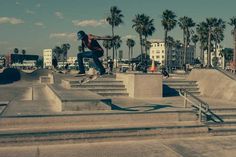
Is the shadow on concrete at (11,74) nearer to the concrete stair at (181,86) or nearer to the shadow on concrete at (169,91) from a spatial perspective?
the concrete stair at (181,86)

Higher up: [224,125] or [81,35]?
[81,35]

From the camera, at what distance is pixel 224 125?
10.7 metres

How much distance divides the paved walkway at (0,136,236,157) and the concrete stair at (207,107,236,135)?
778mm

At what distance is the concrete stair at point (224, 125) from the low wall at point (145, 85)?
6325 millimetres

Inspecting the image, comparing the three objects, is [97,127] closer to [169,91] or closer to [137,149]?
[137,149]

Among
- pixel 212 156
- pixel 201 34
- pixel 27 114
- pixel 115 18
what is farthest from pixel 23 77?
pixel 201 34

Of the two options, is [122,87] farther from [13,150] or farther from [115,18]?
[115,18]

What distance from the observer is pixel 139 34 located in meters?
85.1

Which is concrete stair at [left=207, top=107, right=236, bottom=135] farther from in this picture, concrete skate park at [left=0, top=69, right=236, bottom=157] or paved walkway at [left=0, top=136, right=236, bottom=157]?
paved walkway at [left=0, top=136, right=236, bottom=157]

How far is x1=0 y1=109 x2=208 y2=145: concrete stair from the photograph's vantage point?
29.2 ft

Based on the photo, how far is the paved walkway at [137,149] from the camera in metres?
8.09

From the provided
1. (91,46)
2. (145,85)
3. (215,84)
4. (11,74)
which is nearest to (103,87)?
(145,85)

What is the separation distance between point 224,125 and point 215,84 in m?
8.83

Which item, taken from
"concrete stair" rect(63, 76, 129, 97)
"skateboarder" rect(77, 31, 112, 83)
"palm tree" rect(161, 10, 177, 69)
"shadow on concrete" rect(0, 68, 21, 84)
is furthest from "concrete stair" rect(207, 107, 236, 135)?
"palm tree" rect(161, 10, 177, 69)
